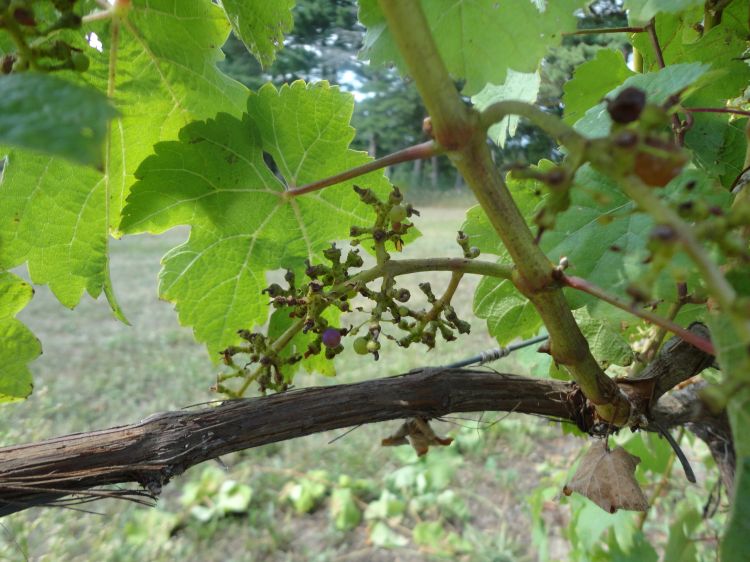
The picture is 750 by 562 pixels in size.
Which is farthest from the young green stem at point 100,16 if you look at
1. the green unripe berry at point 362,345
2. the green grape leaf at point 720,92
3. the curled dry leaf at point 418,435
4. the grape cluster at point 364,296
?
the green grape leaf at point 720,92

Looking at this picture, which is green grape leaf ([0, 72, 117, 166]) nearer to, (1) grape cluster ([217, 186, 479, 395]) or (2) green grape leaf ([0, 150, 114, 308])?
(1) grape cluster ([217, 186, 479, 395])

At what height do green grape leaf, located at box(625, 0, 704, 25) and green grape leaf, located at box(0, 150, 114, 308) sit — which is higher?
green grape leaf, located at box(0, 150, 114, 308)

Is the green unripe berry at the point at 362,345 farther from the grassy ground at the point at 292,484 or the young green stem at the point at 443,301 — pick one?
the grassy ground at the point at 292,484

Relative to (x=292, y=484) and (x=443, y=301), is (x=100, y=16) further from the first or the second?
(x=292, y=484)

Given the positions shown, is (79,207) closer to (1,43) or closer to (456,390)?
(1,43)

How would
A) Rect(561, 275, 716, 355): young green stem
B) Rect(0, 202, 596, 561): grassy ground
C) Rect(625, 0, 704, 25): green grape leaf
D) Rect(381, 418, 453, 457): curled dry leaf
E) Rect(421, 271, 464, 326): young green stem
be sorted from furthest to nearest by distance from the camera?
Rect(0, 202, 596, 561): grassy ground, Rect(381, 418, 453, 457): curled dry leaf, Rect(421, 271, 464, 326): young green stem, Rect(625, 0, 704, 25): green grape leaf, Rect(561, 275, 716, 355): young green stem

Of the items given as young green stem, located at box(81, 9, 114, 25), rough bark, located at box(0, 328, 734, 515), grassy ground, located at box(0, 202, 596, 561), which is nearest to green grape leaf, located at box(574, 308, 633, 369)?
rough bark, located at box(0, 328, 734, 515)

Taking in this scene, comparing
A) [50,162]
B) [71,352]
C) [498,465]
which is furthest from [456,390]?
[71,352]
